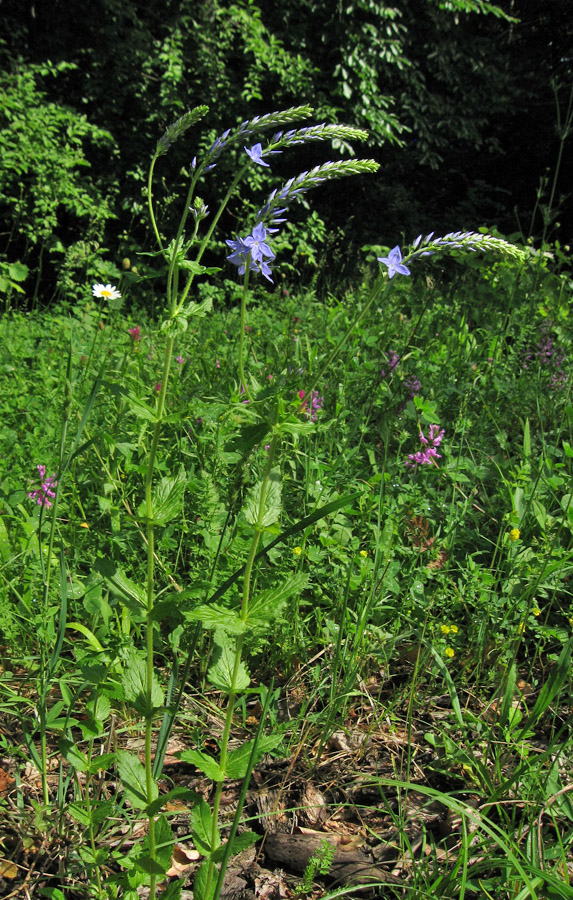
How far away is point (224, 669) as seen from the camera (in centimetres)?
→ 97

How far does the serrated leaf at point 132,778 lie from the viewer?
0.95m

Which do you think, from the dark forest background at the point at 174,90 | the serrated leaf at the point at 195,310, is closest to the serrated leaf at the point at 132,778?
the serrated leaf at the point at 195,310

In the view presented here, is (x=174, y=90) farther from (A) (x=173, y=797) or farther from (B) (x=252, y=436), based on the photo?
(A) (x=173, y=797)

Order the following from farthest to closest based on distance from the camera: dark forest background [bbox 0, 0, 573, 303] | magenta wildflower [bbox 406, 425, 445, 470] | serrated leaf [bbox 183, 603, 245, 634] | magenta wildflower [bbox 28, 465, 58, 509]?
dark forest background [bbox 0, 0, 573, 303]
magenta wildflower [bbox 406, 425, 445, 470]
magenta wildflower [bbox 28, 465, 58, 509]
serrated leaf [bbox 183, 603, 245, 634]

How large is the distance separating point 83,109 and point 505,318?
5.75m

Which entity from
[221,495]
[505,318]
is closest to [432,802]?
[221,495]

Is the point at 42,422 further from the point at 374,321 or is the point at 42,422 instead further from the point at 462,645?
the point at 374,321

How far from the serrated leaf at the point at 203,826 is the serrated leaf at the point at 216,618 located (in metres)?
0.26

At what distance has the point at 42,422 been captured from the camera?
2398 mm

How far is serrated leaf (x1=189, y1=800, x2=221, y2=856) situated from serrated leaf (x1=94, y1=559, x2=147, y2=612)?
297 mm

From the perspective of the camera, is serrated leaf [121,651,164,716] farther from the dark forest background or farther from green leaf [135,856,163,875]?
the dark forest background

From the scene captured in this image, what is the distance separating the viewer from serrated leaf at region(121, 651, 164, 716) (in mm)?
936

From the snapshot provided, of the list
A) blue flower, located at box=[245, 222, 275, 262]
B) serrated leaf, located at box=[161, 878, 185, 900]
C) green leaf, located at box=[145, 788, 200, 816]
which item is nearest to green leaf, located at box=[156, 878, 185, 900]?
serrated leaf, located at box=[161, 878, 185, 900]

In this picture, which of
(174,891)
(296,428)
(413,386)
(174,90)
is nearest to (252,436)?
(296,428)
